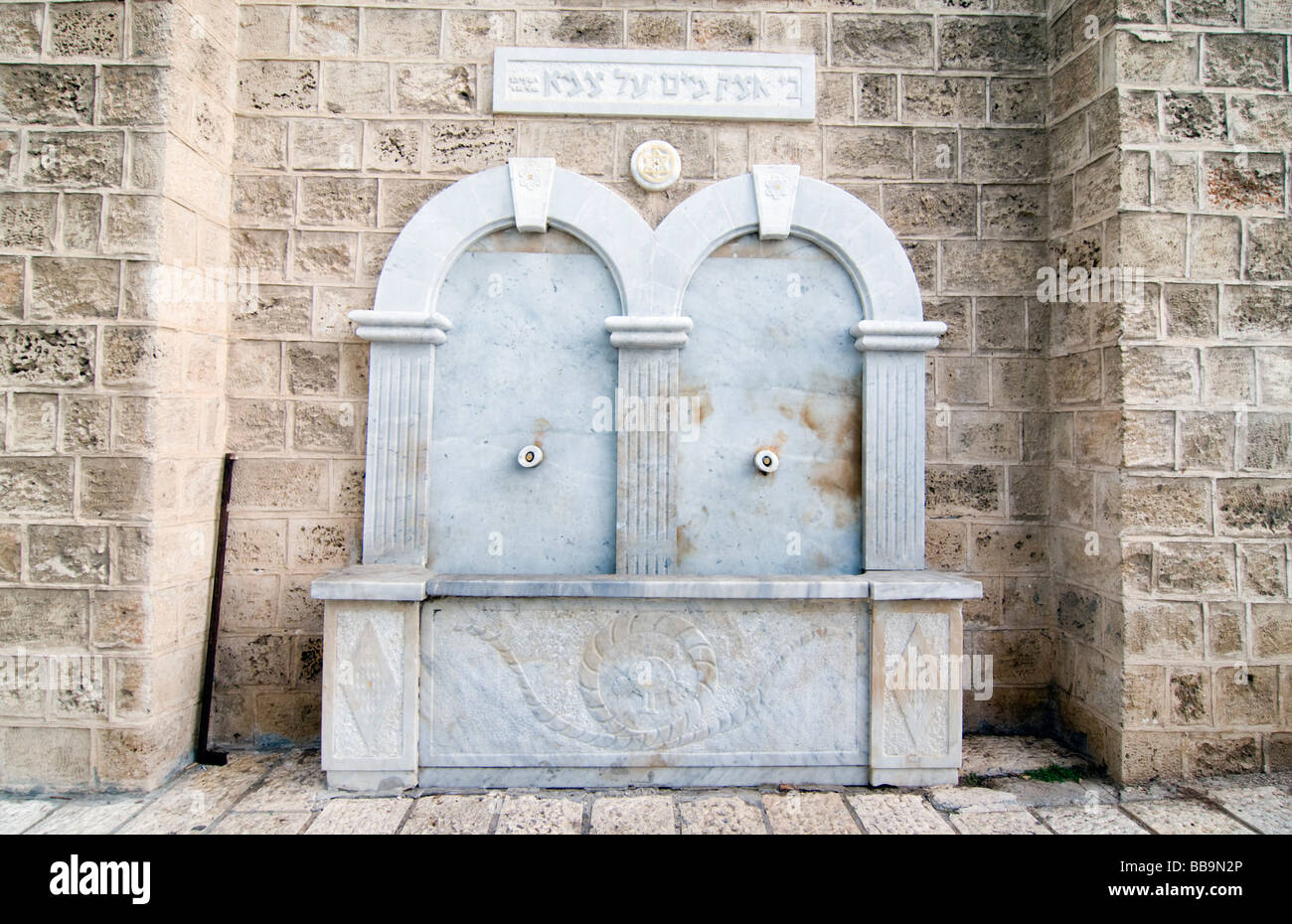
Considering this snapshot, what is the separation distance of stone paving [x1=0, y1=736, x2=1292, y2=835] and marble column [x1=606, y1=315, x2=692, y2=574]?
109 centimetres

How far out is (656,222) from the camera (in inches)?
141

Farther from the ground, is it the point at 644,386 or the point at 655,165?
the point at 655,165

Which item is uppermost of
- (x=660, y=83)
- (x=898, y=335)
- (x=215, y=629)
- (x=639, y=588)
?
(x=660, y=83)

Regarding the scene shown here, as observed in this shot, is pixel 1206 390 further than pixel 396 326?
No

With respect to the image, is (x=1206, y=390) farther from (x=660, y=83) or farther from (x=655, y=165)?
(x=660, y=83)

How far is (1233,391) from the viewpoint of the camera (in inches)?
123

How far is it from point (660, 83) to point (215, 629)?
353 cm

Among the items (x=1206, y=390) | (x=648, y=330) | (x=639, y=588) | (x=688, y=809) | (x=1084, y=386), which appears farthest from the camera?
(x=648, y=330)

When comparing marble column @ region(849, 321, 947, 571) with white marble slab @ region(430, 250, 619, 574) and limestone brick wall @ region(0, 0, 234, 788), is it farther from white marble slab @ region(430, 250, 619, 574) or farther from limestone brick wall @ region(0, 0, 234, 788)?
limestone brick wall @ region(0, 0, 234, 788)

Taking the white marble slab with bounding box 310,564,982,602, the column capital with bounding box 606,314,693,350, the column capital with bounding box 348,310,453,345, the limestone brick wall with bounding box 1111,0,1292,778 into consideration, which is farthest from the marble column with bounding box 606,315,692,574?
the limestone brick wall with bounding box 1111,0,1292,778

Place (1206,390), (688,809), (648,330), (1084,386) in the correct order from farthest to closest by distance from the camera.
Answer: (648,330) → (1084,386) → (1206,390) → (688,809)

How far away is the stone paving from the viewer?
107 inches

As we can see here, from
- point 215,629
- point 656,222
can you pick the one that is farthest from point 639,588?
point 215,629
